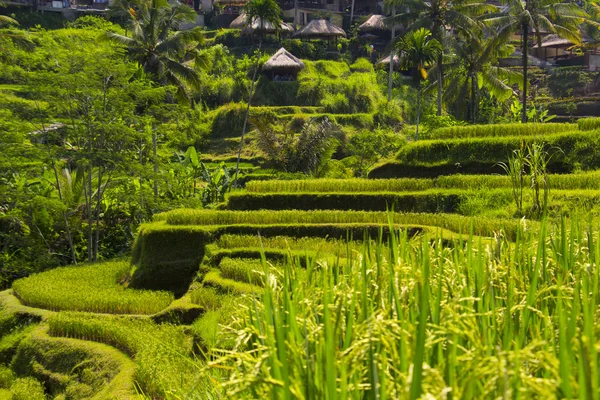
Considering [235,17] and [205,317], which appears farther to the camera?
[235,17]

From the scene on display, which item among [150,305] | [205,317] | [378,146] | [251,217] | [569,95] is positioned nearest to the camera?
[205,317]

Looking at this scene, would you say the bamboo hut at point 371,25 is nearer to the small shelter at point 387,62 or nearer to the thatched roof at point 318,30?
the thatched roof at point 318,30

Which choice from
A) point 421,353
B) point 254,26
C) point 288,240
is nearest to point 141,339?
point 288,240

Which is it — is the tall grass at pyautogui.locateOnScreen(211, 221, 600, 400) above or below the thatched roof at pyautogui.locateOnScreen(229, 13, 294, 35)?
below

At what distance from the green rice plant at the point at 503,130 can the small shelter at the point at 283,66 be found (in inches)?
670

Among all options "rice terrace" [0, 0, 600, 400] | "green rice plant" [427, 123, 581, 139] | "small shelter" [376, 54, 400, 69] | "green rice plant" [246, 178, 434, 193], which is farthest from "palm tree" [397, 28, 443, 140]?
"green rice plant" [246, 178, 434, 193]

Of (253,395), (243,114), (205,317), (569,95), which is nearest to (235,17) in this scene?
(243,114)

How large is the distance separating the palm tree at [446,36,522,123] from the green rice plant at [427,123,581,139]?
837 cm

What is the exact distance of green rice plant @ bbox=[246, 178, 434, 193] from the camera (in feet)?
36.2

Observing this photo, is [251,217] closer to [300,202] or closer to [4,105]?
[300,202]

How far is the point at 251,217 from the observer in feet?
33.9

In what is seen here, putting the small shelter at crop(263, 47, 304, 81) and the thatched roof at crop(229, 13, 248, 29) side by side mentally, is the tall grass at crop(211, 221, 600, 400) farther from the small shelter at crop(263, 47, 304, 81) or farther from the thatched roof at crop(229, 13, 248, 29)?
the thatched roof at crop(229, 13, 248, 29)

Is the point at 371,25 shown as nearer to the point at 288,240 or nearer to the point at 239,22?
the point at 239,22

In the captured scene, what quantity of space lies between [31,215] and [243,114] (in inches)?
559
